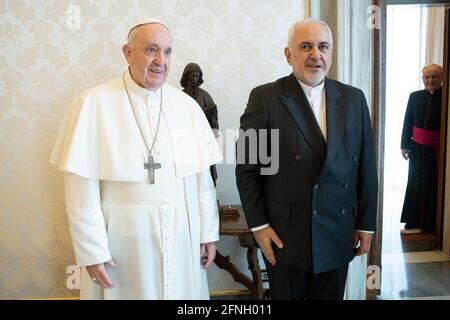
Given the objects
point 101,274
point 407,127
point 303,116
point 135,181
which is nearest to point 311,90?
point 303,116

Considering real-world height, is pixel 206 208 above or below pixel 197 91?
below

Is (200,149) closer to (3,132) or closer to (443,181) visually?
(3,132)

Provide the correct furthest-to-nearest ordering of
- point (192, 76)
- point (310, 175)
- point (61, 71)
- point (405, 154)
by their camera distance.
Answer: point (405, 154) < point (61, 71) < point (192, 76) < point (310, 175)

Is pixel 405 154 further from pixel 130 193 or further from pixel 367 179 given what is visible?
pixel 130 193

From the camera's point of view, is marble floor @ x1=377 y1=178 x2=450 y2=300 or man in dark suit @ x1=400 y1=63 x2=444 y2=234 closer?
marble floor @ x1=377 y1=178 x2=450 y2=300

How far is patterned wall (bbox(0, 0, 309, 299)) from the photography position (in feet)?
9.80

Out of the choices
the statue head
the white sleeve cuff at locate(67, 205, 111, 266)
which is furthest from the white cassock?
the statue head

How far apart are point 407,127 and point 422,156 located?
0.37 m

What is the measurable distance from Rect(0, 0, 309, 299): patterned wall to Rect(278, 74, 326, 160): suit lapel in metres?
1.40

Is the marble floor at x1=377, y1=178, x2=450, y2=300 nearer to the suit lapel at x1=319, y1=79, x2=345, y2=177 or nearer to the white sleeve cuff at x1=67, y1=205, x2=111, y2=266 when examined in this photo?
the suit lapel at x1=319, y1=79, x2=345, y2=177

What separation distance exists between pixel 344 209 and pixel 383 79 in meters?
1.55

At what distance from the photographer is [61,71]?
119 inches

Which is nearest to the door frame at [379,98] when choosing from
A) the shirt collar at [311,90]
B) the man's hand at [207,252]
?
the shirt collar at [311,90]
